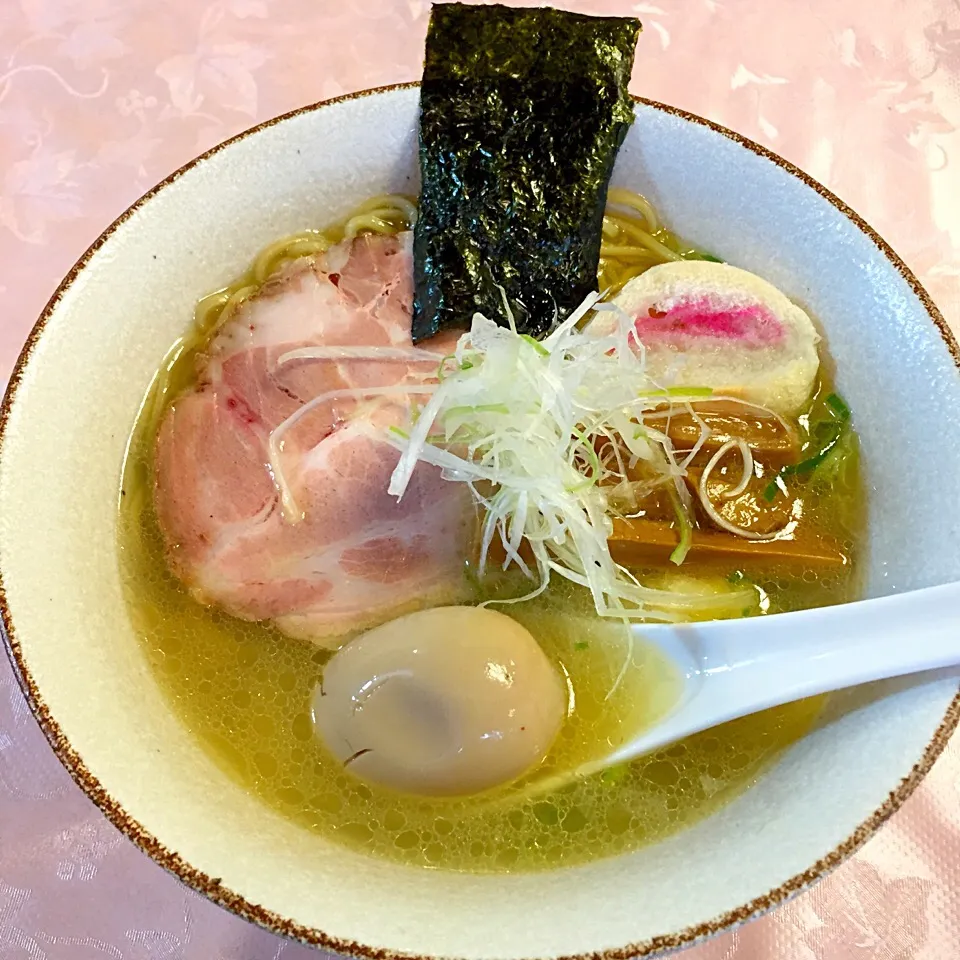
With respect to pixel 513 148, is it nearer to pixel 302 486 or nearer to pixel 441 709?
pixel 302 486

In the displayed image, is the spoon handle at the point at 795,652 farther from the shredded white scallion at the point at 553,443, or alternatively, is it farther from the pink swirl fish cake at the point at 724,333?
the pink swirl fish cake at the point at 724,333

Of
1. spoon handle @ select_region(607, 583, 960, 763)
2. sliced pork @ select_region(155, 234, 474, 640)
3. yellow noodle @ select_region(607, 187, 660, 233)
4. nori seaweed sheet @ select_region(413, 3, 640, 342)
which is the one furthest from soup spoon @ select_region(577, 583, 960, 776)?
yellow noodle @ select_region(607, 187, 660, 233)

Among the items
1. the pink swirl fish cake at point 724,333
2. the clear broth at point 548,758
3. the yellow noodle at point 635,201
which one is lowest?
the clear broth at point 548,758

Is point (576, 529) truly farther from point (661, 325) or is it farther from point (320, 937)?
point (320, 937)

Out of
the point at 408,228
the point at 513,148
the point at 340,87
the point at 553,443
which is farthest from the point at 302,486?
the point at 340,87

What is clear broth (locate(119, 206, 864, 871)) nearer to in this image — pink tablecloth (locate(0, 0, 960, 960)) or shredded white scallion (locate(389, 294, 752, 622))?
shredded white scallion (locate(389, 294, 752, 622))

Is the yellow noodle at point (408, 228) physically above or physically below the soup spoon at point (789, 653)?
above

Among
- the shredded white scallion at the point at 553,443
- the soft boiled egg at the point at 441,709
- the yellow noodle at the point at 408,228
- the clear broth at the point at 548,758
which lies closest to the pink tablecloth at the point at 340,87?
the yellow noodle at the point at 408,228
